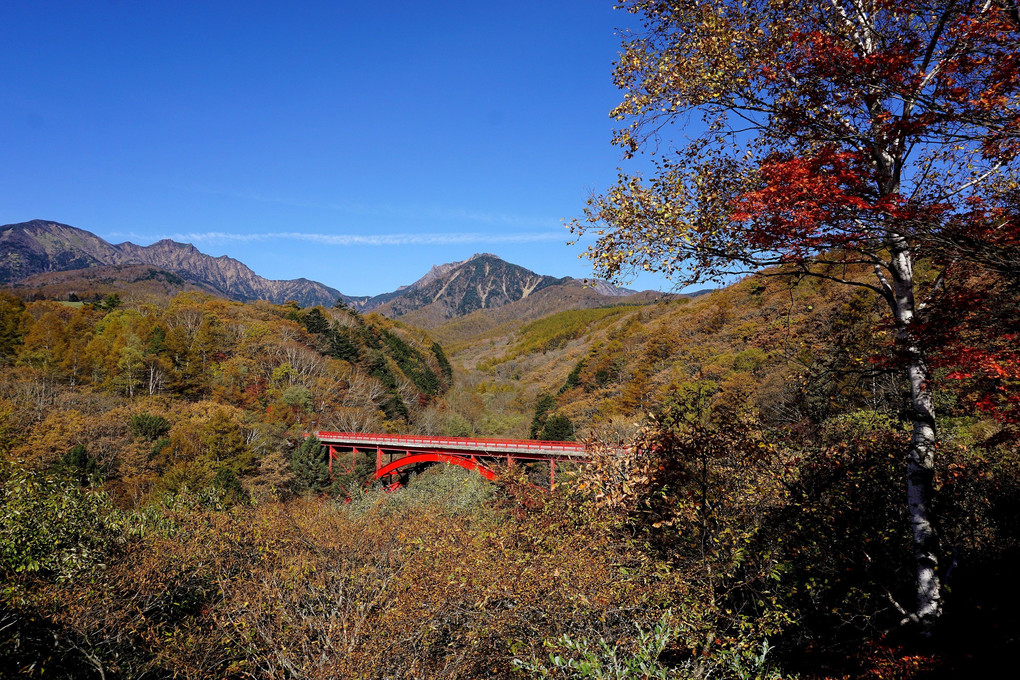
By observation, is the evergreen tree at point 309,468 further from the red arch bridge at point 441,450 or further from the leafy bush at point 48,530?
the leafy bush at point 48,530

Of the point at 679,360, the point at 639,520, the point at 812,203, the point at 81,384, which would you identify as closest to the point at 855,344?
the point at 812,203

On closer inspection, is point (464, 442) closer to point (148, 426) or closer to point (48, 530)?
point (148, 426)

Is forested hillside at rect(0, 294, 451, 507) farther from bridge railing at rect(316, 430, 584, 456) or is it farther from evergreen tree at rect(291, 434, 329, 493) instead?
bridge railing at rect(316, 430, 584, 456)

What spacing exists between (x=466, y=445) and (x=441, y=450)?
2253 mm

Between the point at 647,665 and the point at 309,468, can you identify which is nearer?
the point at 647,665

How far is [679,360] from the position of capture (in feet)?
162

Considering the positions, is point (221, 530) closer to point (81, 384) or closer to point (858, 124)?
point (858, 124)

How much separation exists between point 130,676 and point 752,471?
36.3 ft

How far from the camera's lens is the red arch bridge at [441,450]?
31547mm

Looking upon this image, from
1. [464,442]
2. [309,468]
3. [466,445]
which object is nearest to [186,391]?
[309,468]

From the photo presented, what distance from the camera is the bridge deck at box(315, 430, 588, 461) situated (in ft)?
103

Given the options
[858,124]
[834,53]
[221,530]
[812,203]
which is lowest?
[221,530]

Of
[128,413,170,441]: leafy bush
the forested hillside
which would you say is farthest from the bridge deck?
[128,413,170,441]: leafy bush

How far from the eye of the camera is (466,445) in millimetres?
34031
